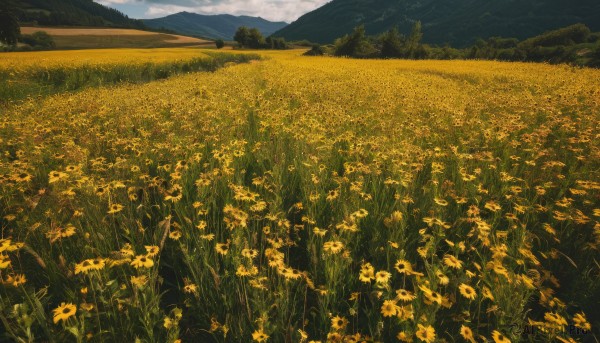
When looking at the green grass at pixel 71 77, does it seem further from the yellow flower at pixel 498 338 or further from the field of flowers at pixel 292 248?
the yellow flower at pixel 498 338

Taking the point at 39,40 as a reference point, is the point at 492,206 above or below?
below

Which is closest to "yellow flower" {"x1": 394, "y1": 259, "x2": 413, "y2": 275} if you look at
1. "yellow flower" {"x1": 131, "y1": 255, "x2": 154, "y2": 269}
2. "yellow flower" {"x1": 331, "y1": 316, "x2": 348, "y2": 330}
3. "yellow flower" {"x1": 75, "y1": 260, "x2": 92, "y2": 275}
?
"yellow flower" {"x1": 331, "y1": 316, "x2": 348, "y2": 330}

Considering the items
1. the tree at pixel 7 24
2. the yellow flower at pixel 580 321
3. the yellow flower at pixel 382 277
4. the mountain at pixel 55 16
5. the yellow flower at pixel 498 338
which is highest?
the mountain at pixel 55 16

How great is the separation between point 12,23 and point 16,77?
55.7 metres

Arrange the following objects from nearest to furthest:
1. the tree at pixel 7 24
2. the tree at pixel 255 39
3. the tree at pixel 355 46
Answer: 1. the tree at pixel 7 24
2. the tree at pixel 355 46
3. the tree at pixel 255 39

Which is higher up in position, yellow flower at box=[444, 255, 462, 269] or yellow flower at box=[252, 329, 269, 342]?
yellow flower at box=[444, 255, 462, 269]

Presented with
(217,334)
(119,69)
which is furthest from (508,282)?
(119,69)

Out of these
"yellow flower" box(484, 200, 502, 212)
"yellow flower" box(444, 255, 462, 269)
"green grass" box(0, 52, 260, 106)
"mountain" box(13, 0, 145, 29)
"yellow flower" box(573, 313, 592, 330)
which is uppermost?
"mountain" box(13, 0, 145, 29)

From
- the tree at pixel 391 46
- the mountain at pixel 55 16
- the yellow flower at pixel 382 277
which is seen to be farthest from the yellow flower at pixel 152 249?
the mountain at pixel 55 16

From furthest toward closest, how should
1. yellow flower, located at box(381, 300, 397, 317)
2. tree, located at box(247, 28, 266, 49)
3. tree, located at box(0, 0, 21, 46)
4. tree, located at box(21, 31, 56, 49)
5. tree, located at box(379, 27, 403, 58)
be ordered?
tree, located at box(247, 28, 266, 49) → tree, located at box(21, 31, 56, 49) → tree, located at box(379, 27, 403, 58) → tree, located at box(0, 0, 21, 46) → yellow flower, located at box(381, 300, 397, 317)

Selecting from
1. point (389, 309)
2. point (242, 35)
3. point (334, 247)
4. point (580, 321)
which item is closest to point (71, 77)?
point (334, 247)

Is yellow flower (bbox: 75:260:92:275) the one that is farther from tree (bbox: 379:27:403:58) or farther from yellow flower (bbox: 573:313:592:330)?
tree (bbox: 379:27:403:58)

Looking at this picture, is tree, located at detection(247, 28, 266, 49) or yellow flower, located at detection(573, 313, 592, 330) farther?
tree, located at detection(247, 28, 266, 49)

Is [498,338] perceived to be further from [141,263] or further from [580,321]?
[141,263]
